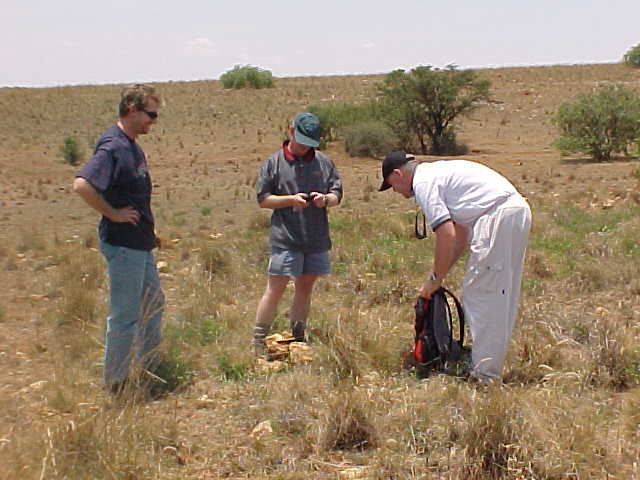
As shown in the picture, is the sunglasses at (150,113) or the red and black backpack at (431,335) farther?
the red and black backpack at (431,335)

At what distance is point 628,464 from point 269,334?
2.60 meters

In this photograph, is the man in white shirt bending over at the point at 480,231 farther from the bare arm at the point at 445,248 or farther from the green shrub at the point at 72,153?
the green shrub at the point at 72,153

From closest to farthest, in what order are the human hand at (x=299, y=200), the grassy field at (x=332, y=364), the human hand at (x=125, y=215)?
the grassy field at (x=332, y=364) → the human hand at (x=125, y=215) → the human hand at (x=299, y=200)

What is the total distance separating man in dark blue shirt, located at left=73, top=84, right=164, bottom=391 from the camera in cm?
388

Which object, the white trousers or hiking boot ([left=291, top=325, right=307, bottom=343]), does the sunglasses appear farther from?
the white trousers

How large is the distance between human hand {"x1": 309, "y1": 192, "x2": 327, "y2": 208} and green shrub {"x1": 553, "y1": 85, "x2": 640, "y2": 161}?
1293cm

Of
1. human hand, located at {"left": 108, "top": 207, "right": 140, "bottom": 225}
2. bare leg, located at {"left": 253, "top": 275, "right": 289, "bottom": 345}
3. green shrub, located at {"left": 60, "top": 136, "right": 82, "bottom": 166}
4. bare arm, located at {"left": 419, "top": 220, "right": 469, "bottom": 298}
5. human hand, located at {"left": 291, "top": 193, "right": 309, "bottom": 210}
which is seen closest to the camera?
bare arm, located at {"left": 419, "top": 220, "right": 469, "bottom": 298}

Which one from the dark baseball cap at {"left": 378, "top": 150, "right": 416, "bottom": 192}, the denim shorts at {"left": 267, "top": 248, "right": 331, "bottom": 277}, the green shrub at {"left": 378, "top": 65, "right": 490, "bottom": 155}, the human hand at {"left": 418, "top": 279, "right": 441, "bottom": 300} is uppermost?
the green shrub at {"left": 378, "top": 65, "right": 490, "bottom": 155}

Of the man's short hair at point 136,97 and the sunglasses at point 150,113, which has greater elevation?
the man's short hair at point 136,97

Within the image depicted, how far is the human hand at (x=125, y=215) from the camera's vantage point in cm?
391

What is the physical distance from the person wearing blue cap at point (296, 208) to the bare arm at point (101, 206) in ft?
2.94

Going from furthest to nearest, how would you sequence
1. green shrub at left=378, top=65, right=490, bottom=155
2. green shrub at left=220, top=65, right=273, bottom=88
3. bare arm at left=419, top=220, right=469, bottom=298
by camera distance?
green shrub at left=220, top=65, right=273, bottom=88 < green shrub at left=378, top=65, right=490, bottom=155 < bare arm at left=419, top=220, right=469, bottom=298

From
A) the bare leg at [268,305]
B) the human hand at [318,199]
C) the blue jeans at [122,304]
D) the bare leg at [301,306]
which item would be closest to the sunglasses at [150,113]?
the blue jeans at [122,304]

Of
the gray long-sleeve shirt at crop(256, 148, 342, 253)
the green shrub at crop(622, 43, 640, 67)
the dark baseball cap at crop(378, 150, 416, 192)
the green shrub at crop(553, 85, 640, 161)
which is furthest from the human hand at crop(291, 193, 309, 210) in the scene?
the green shrub at crop(622, 43, 640, 67)
